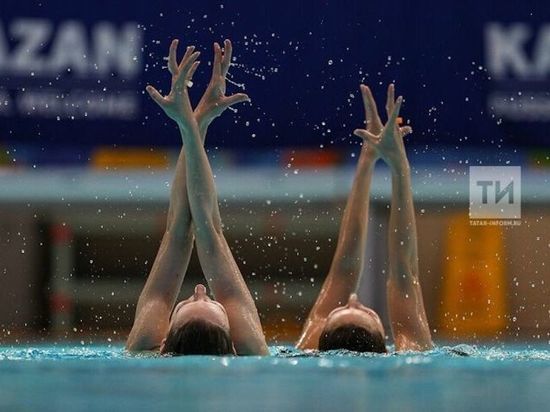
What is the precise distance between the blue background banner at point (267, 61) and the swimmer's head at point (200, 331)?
2025 mm

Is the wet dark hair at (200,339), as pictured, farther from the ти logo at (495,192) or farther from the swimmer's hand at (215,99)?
the ти logo at (495,192)

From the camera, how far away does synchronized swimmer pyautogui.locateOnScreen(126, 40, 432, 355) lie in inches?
126

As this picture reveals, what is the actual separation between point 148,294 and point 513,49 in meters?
2.19

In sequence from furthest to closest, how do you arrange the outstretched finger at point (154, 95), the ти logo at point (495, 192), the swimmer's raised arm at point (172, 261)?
the ти logo at point (495, 192)
the swimmer's raised arm at point (172, 261)
the outstretched finger at point (154, 95)

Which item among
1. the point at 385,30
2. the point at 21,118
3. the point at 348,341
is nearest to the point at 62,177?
the point at 21,118

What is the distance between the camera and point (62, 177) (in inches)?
220

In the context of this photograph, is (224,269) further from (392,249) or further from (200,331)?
(392,249)

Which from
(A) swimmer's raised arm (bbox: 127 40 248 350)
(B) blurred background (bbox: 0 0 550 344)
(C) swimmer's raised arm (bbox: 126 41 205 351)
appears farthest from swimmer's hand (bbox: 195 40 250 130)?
(B) blurred background (bbox: 0 0 550 344)

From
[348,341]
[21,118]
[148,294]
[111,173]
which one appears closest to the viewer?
[348,341]

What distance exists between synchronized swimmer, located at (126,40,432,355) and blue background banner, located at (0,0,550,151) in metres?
0.96

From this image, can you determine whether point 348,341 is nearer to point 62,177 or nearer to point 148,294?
point 148,294

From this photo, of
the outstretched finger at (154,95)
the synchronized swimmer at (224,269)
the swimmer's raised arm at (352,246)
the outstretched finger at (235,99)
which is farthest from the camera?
the swimmer's raised arm at (352,246)

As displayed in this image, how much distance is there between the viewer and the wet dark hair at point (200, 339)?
3.07 meters

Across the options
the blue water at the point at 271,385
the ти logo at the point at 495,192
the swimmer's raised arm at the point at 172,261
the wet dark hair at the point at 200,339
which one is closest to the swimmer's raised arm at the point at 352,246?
the swimmer's raised arm at the point at 172,261
